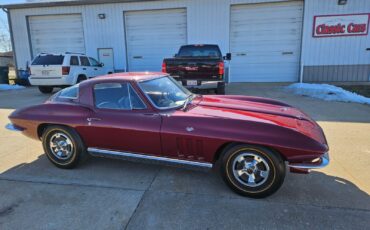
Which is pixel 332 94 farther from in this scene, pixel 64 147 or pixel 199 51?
pixel 64 147

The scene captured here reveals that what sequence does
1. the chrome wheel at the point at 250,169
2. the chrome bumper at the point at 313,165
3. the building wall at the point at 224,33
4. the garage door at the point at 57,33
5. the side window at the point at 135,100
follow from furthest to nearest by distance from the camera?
the garage door at the point at 57,33, the building wall at the point at 224,33, the side window at the point at 135,100, the chrome wheel at the point at 250,169, the chrome bumper at the point at 313,165

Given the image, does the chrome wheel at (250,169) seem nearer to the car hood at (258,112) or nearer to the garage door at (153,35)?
the car hood at (258,112)

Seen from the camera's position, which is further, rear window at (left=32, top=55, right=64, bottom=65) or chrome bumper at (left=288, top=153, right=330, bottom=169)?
rear window at (left=32, top=55, right=64, bottom=65)

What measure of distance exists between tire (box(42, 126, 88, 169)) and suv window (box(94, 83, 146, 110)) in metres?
0.59

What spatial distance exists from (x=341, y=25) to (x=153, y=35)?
952 centimetres

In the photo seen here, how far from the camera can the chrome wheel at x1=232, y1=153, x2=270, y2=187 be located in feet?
9.42

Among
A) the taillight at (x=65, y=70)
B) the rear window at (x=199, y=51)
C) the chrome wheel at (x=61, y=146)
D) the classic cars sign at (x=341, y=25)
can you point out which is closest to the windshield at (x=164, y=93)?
the chrome wheel at (x=61, y=146)

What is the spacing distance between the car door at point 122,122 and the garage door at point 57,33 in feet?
43.3

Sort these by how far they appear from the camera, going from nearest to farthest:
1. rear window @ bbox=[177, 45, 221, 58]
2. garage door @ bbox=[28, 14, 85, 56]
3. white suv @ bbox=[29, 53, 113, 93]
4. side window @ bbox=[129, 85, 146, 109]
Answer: side window @ bbox=[129, 85, 146, 109] < rear window @ bbox=[177, 45, 221, 58] < white suv @ bbox=[29, 53, 113, 93] < garage door @ bbox=[28, 14, 85, 56]

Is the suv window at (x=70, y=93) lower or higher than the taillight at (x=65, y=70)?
lower

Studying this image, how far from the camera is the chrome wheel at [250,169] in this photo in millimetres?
2871

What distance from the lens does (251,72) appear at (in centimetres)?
1415

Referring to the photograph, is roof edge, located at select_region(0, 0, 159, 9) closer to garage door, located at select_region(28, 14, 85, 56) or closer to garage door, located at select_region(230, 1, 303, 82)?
garage door, located at select_region(28, 14, 85, 56)

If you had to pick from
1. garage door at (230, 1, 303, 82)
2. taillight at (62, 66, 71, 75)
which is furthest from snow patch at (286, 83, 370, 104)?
taillight at (62, 66, 71, 75)
